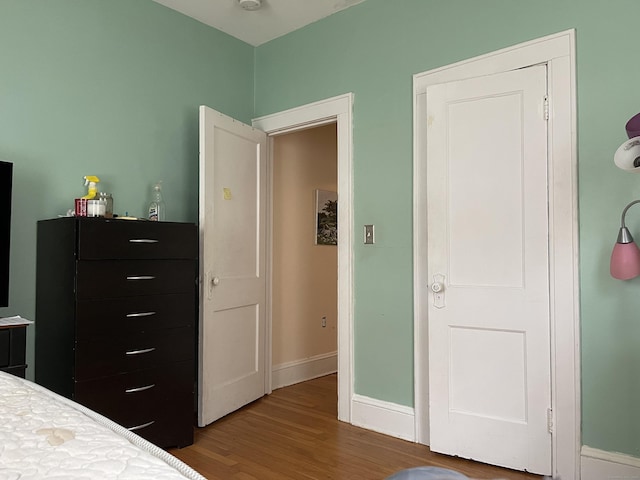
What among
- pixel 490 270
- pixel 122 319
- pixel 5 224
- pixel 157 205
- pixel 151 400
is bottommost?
pixel 151 400

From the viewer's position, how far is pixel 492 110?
258cm

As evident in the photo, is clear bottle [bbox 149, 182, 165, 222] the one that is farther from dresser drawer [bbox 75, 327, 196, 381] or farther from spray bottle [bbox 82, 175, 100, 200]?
A: dresser drawer [bbox 75, 327, 196, 381]

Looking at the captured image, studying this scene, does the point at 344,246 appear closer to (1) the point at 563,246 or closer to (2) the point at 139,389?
(1) the point at 563,246

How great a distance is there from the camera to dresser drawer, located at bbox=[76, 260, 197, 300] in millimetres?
2367

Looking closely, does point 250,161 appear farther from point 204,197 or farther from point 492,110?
point 492,110

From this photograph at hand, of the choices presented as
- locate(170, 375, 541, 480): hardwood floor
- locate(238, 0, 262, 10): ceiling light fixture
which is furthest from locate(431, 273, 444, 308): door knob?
locate(238, 0, 262, 10): ceiling light fixture

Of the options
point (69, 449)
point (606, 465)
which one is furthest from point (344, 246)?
point (69, 449)

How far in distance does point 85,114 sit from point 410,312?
7.30 ft

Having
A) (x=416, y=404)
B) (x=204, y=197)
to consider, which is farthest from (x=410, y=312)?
(x=204, y=197)

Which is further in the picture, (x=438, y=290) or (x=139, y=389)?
(x=438, y=290)

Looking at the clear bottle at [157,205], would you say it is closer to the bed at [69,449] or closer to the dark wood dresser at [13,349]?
the dark wood dresser at [13,349]

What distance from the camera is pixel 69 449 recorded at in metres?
0.86

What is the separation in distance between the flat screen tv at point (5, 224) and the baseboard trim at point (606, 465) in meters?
2.85

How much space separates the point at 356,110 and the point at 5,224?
2099mm
